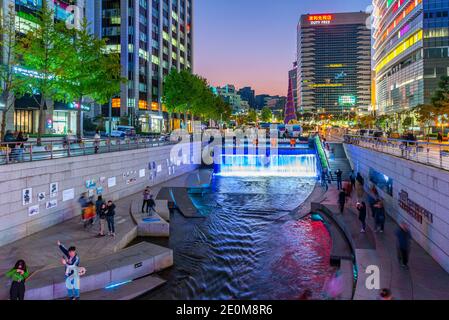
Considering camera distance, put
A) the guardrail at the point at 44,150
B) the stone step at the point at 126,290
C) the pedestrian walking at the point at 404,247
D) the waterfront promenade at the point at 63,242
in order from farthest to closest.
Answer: the guardrail at the point at 44,150 → the waterfront promenade at the point at 63,242 → the pedestrian walking at the point at 404,247 → the stone step at the point at 126,290

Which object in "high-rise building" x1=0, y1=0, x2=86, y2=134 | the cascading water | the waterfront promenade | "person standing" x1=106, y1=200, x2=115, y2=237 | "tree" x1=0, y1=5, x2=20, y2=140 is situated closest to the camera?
the waterfront promenade

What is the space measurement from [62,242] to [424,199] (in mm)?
15465

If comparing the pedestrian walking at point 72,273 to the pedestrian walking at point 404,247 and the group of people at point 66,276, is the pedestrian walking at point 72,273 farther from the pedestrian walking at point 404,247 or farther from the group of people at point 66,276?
the pedestrian walking at point 404,247

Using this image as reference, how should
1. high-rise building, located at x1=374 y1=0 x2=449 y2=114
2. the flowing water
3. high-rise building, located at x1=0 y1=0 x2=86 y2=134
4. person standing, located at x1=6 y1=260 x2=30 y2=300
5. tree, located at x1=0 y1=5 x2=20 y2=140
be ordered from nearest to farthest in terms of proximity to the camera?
person standing, located at x1=6 y1=260 x2=30 y2=300, the flowing water, tree, located at x1=0 y1=5 x2=20 y2=140, high-rise building, located at x1=0 y1=0 x2=86 y2=134, high-rise building, located at x1=374 y1=0 x2=449 y2=114

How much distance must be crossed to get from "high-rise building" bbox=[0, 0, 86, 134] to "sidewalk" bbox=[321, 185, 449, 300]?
1393 inches

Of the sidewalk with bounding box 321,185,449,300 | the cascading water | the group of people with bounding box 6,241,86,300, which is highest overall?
the cascading water

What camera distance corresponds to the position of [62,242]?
15875 mm

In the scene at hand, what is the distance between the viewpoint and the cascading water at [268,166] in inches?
1743

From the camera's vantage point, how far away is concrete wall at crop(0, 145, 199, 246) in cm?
1565

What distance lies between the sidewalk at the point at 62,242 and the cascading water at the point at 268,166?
85.0 ft

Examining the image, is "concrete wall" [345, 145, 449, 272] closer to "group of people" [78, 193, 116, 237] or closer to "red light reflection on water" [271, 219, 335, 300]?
"red light reflection on water" [271, 219, 335, 300]

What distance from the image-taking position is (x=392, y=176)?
789 inches

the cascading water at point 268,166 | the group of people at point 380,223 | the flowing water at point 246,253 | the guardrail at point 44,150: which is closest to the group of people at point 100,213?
the guardrail at point 44,150

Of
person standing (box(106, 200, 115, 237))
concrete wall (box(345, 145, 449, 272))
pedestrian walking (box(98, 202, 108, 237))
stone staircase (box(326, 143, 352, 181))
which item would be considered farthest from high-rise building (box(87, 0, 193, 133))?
concrete wall (box(345, 145, 449, 272))
